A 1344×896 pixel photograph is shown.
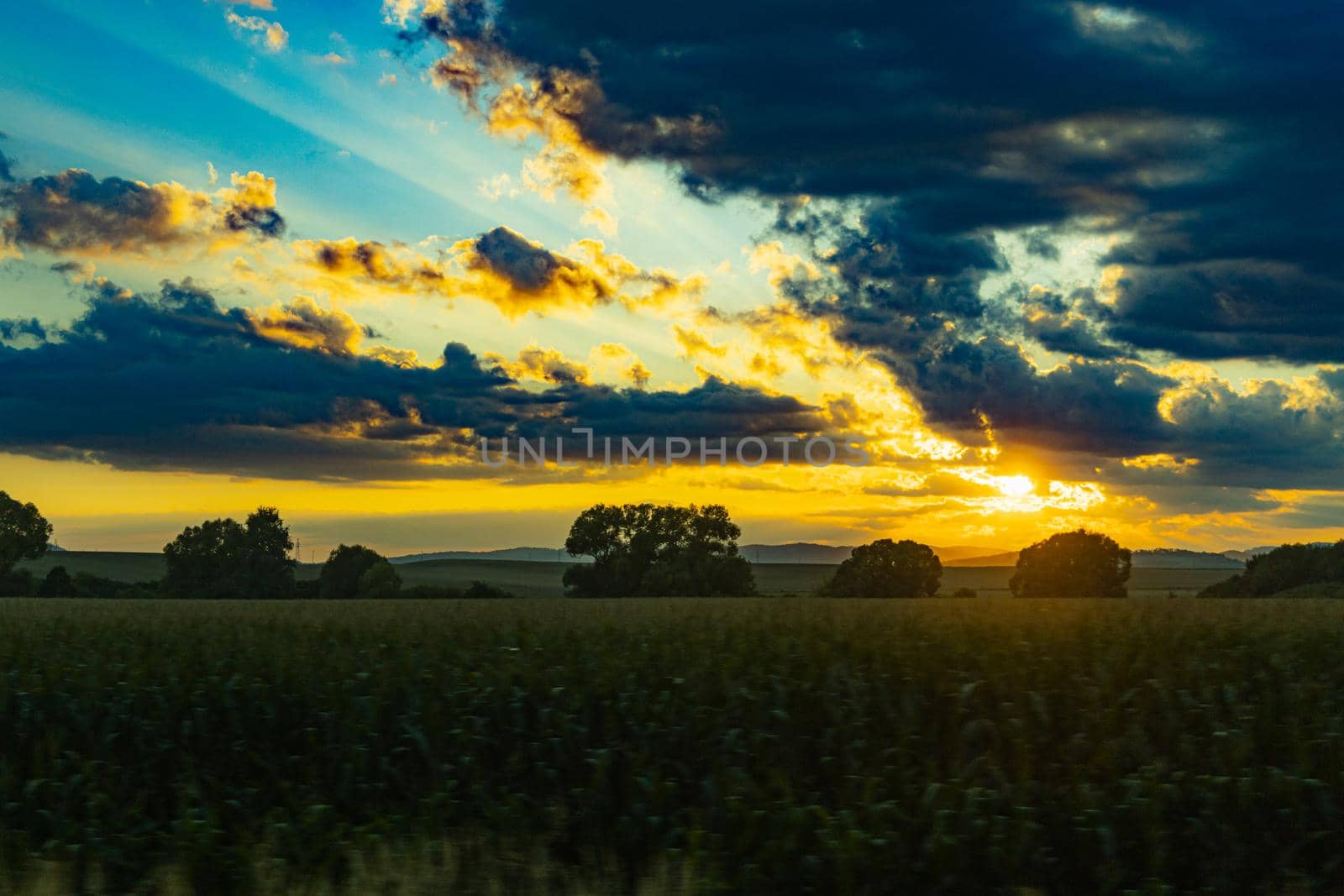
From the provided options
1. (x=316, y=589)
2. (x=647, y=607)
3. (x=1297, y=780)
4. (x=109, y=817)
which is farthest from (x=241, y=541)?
(x=1297, y=780)

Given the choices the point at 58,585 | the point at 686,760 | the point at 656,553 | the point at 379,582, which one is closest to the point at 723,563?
the point at 656,553

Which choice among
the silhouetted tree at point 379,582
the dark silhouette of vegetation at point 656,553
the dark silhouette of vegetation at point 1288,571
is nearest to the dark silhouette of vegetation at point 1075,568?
the dark silhouette of vegetation at point 1288,571

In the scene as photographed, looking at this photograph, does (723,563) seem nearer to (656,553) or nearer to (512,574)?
(656,553)

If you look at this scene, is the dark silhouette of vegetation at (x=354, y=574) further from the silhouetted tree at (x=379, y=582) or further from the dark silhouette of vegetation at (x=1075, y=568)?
the dark silhouette of vegetation at (x=1075, y=568)

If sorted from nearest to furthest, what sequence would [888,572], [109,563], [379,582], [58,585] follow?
[58,585] → [379,582] → [888,572] → [109,563]

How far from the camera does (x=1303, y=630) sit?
14.5 metres

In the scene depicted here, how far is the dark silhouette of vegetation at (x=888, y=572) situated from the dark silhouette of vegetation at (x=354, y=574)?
29.9 metres

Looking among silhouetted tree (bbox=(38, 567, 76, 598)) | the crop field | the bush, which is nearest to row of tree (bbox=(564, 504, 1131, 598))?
silhouetted tree (bbox=(38, 567, 76, 598))

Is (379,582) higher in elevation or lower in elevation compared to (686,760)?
higher

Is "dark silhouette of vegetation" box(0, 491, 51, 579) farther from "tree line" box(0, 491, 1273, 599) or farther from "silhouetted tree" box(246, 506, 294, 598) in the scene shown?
"silhouetted tree" box(246, 506, 294, 598)

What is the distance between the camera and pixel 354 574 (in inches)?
3147

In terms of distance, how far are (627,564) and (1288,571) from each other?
4025 centimetres

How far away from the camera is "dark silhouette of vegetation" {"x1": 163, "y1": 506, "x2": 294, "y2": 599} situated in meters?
77.8

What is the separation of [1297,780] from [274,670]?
1045 centimetres
